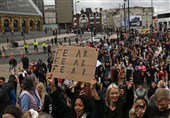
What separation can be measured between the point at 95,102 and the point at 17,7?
87.3 m

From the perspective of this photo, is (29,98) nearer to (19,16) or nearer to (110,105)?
(110,105)

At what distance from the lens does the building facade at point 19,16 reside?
84.4 meters

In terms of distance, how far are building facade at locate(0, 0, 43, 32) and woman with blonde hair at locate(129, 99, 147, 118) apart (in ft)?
256

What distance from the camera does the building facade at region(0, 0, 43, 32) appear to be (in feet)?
277

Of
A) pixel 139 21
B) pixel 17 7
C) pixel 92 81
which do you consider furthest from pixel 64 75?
pixel 17 7

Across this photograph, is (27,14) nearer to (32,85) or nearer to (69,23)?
(69,23)

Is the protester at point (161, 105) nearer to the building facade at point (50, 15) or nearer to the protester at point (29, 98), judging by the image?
the protester at point (29, 98)

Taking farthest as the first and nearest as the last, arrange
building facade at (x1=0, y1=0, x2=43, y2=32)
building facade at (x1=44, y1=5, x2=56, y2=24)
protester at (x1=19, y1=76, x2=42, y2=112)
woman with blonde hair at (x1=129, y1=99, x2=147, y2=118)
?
1. building facade at (x1=44, y1=5, x2=56, y2=24)
2. building facade at (x1=0, y1=0, x2=43, y2=32)
3. protester at (x1=19, y1=76, x2=42, y2=112)
4. woman with blonde hair at (x1=129, y1=99, x2=147, y2=118)

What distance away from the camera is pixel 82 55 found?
5.91m

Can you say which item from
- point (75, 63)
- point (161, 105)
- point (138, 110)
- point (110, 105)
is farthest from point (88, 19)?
point (161, 105)

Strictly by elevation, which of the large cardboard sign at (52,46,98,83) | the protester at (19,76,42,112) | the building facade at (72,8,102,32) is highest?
the building facade at (72,8,102,32)

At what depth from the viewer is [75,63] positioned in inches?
234

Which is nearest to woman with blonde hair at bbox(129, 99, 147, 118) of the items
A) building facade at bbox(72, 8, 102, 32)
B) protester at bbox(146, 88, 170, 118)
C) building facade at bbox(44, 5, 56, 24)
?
protester at bbox(146, 88, 170, 118)

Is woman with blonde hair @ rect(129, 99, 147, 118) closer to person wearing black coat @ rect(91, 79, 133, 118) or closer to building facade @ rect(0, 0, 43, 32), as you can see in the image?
person wearing black coat @ rect(91, 79, 133, 118)
